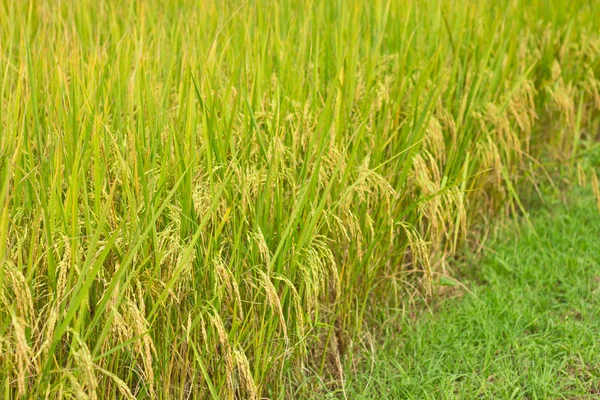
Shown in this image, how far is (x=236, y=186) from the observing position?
7.06 feet

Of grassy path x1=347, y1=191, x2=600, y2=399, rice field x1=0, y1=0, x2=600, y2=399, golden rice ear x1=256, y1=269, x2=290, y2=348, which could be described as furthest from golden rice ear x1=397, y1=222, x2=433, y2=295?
golden rice ear x1=256, y1=269, x2=290, y2=348

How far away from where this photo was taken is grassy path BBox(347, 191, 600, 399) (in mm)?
2441

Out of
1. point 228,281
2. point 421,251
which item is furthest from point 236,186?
point 421,251

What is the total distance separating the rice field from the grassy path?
15 cm

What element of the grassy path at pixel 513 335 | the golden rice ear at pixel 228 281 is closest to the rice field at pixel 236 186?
the golden rice ear at pixel 228 281

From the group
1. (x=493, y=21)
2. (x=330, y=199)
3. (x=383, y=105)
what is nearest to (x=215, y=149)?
(x=330, y=199)

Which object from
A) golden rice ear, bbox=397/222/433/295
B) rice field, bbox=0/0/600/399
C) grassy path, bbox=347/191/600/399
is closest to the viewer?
rice field, bbox=0/0/600/399

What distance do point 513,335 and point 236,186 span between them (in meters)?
1.09

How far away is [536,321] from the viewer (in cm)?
273

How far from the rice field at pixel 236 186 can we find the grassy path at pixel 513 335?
0.50 feet

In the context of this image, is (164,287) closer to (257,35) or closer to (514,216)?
(257,35)

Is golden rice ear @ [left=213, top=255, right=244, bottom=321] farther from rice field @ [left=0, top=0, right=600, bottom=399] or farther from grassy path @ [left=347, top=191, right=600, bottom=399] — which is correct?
grassy path @ [left=347, top=191, right=600, bottom=399]

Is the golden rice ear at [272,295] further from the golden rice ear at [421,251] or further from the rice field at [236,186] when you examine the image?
the golden rice ear at [421,251]

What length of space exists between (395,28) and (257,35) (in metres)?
0.76
